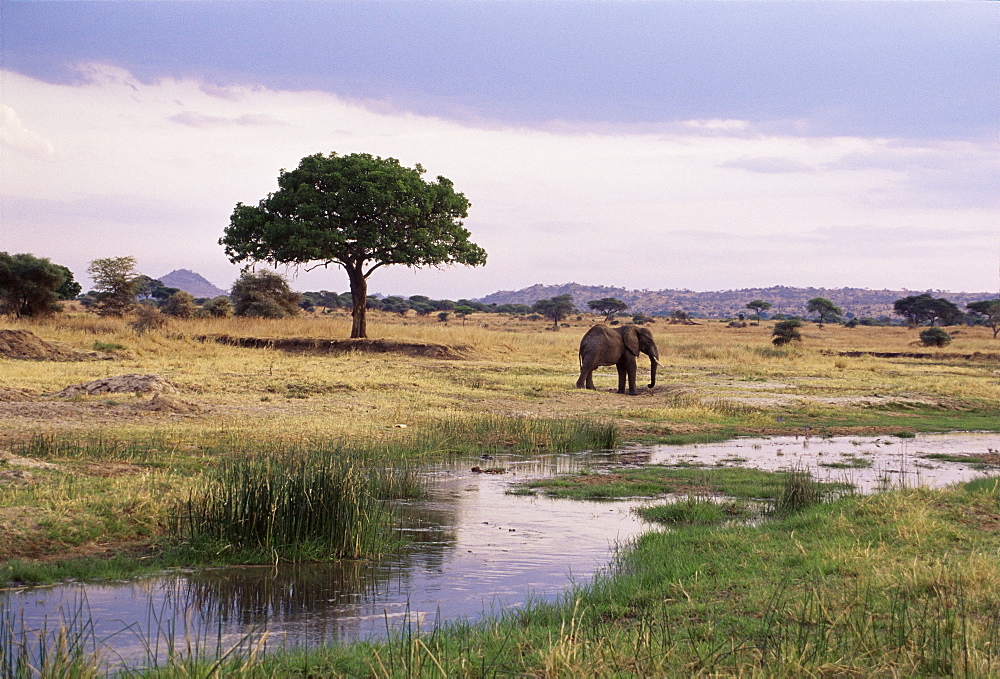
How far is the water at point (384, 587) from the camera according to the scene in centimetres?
631

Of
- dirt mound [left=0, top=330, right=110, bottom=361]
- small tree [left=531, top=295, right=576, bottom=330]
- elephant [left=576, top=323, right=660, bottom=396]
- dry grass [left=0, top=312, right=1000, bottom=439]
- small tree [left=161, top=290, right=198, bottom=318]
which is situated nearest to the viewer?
dry grass [left=0, top=312, right=1000, bottom=439]

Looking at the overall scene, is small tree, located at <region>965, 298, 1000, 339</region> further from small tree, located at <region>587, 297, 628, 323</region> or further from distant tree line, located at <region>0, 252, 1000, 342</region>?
small tree, located at <region>587, 297, 628, 323</region>

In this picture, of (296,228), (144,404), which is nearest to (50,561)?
(144,404)

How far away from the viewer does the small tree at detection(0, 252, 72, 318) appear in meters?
40.2

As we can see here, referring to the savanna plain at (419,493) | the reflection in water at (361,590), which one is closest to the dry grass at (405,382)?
the savanna plain at (419,493)

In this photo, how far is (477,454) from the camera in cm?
1479

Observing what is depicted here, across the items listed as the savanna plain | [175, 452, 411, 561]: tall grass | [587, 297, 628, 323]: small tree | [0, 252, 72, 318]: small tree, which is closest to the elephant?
the savanna plain

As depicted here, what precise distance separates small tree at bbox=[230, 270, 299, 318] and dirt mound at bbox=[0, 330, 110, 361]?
2413 centimetres

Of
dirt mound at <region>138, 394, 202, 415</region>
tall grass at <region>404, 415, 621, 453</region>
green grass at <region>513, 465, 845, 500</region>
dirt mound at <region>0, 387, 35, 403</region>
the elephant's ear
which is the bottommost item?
green grass at <region>513, 465, 845, 500</region>

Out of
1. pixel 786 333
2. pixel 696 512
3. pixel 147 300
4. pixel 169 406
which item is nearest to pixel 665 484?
pixel 696 512

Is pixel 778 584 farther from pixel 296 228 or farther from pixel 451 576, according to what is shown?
pixel 296 228

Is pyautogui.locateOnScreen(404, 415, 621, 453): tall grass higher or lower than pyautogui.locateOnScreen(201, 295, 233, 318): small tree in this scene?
lower

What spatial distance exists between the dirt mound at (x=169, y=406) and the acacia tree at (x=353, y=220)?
18.9 metres

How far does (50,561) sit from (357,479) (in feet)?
9.01
